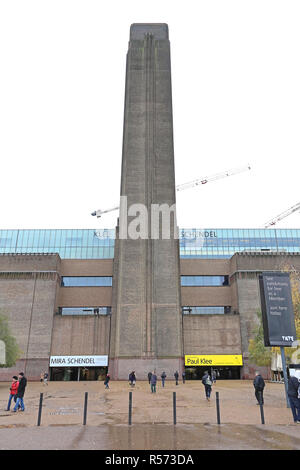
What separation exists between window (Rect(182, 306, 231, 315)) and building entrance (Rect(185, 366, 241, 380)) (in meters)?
7.70

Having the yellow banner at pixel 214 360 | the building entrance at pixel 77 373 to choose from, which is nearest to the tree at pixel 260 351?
the yellow banner at pixel 214 360

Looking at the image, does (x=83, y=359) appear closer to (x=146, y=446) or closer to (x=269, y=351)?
(x=269, y=351)

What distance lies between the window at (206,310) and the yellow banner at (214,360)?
6707 millimetres

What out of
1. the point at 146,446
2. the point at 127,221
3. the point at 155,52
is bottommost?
the point at 146,446

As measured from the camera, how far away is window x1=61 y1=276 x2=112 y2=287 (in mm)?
51250

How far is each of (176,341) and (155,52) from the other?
4956cm

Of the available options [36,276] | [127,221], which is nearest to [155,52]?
[127,221]

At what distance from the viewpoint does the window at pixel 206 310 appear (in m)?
50.5

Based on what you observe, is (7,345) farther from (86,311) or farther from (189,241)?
(189,241)

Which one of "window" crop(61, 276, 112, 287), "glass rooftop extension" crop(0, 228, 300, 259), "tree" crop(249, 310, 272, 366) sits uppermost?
"glass rooftop extension" crop(0, 228, 300, 259)

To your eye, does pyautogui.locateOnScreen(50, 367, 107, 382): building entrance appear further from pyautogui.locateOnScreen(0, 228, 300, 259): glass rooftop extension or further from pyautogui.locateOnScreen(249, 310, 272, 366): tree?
pyautogui.locateOnScreen(0, 228, 300, 259): glass rooftop extension

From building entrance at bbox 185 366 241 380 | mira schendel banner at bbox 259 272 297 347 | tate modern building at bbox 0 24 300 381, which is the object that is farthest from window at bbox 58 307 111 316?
mira schendel banner at bbox 259 272 297 347

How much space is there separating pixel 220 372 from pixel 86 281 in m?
23.6

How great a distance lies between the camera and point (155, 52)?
60.3m
